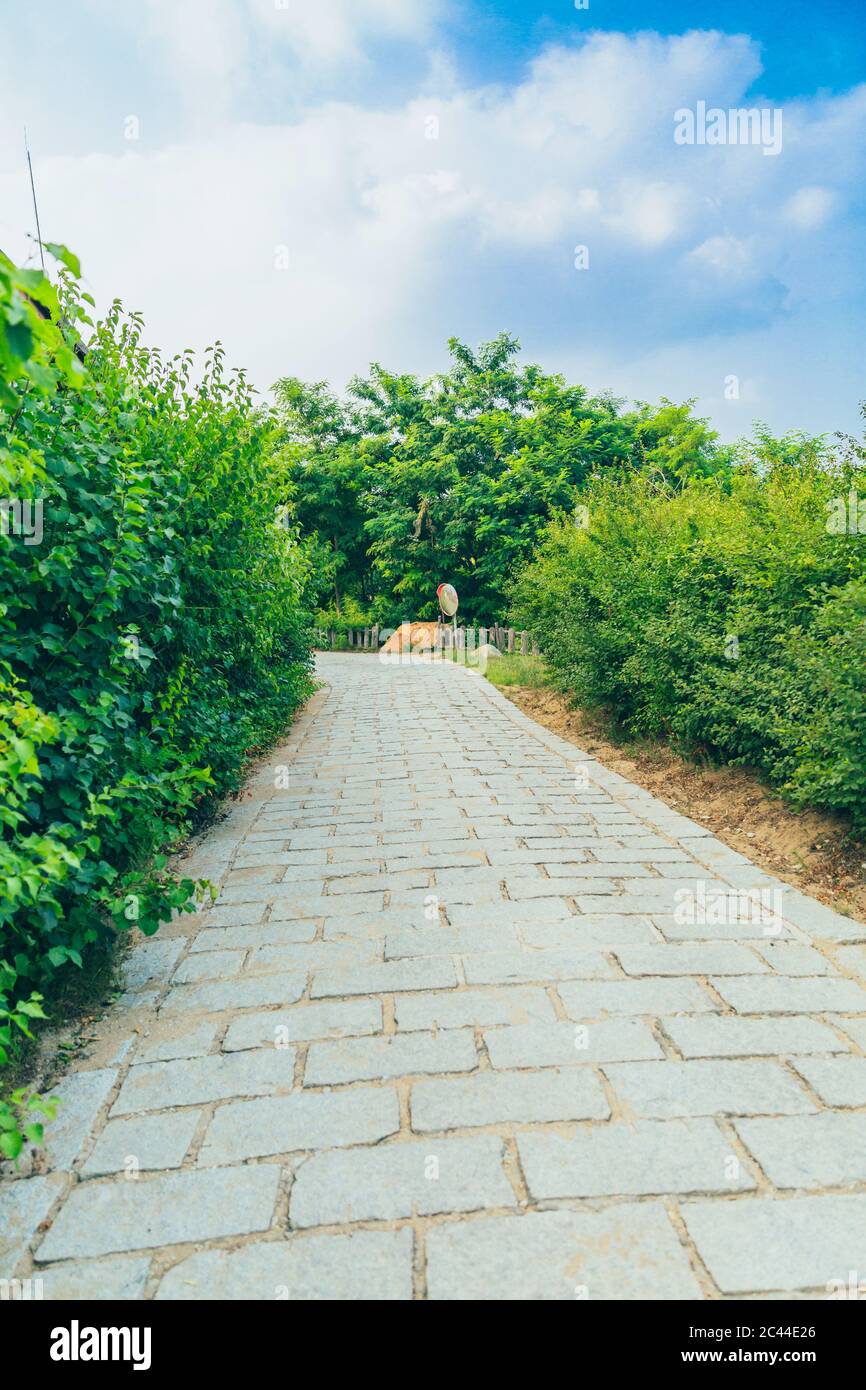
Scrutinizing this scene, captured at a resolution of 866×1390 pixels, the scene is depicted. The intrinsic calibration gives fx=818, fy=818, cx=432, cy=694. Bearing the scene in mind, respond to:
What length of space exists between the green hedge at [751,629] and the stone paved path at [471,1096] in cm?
96

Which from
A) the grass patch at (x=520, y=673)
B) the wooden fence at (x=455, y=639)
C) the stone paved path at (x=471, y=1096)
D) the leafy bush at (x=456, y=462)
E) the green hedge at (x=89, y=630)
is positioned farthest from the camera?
the leafy bush at (x=456, y=462)

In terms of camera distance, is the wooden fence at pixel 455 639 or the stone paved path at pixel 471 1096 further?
the wooden fence at pixel 455 639

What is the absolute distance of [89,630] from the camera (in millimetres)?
3184

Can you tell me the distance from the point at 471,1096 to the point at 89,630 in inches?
86.4

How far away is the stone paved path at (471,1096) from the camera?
2018 millimetres

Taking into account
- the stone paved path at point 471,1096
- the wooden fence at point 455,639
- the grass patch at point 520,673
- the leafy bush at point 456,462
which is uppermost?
the leafy bush at point 456,462

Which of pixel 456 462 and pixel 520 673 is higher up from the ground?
pixel 456 462

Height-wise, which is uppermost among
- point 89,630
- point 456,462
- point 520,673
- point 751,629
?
point 456,462

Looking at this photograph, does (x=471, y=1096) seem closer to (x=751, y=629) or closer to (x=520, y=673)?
(x=751, y=629)

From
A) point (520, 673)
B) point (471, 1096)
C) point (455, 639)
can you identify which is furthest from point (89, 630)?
point (455, 639)

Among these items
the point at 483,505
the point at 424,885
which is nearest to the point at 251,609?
the point at 424,885

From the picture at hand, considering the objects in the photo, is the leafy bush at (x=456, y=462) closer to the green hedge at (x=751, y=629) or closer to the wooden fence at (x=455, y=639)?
the wooden fence at (x=455, y=639)

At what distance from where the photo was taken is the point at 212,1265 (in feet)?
6.57

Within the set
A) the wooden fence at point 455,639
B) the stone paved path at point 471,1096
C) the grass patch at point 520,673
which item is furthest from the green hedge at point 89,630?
the wooden fence at point 455,639
